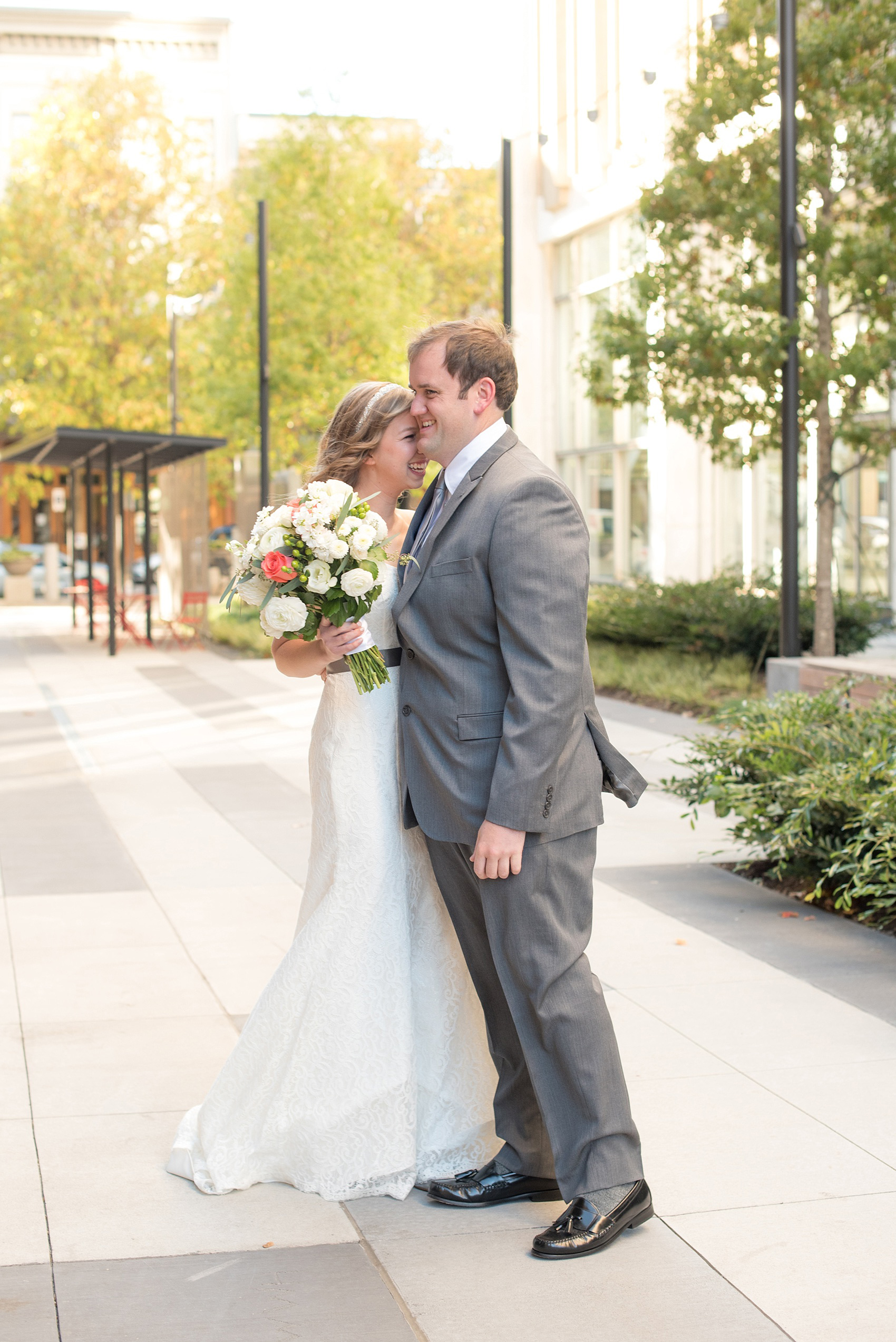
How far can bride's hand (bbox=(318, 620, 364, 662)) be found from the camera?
3570 mm

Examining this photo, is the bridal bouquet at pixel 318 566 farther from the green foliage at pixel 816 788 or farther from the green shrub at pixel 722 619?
the green shrub at pixel 722 619

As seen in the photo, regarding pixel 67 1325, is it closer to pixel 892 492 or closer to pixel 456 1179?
pixel 456 1179

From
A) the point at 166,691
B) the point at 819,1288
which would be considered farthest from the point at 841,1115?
the point at 166,691

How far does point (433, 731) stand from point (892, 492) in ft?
60.7

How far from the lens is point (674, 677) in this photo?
49.4 feet

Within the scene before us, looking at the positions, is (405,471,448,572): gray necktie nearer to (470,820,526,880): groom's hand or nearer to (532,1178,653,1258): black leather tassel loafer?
(470,820,526,880): groom's hand

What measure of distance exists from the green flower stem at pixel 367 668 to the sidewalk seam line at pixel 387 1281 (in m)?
1.28

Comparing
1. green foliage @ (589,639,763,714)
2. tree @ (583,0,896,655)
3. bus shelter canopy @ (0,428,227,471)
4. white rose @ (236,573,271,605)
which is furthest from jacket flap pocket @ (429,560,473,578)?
bus shelter canopy @ (0,428,227,471)

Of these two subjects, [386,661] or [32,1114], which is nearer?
[386,661]

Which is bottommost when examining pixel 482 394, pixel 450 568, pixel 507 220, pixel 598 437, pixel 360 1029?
pixel 360 1029

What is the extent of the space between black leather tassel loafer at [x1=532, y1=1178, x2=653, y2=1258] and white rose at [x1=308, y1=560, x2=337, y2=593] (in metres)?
1.52

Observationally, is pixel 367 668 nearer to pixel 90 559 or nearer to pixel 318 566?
pixel 318 566

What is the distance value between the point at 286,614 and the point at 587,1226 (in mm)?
1551

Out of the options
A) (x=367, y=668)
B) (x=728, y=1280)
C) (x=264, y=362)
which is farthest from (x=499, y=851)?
(x=264, y=362)
